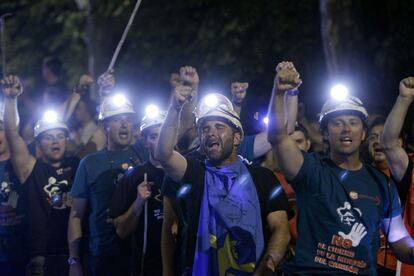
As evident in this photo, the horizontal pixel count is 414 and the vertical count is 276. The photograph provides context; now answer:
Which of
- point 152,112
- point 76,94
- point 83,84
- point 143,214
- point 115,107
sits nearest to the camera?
point 143,214

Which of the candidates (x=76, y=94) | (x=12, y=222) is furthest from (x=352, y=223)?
(x=76, y=94)

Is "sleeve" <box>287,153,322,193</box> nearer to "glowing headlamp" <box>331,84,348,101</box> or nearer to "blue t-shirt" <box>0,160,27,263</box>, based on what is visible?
"glowing headlamp" <box>331,84,348,101</box>

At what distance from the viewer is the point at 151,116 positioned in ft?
30.1

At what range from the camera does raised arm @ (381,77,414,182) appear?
23.9 feet

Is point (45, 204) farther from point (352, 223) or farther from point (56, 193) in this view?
point (352, 223)

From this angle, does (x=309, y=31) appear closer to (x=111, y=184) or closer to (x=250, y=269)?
(x=111, y=184)

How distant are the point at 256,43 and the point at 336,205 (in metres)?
10.2

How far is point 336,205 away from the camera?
7090 millimetres

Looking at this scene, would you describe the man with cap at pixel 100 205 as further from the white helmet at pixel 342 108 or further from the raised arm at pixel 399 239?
the raised arm at pixel 399 239

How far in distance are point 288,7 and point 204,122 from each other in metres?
9.29

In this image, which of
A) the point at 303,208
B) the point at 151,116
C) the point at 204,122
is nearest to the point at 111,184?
the point at 151,116

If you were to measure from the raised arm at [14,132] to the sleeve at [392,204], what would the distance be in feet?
12.5

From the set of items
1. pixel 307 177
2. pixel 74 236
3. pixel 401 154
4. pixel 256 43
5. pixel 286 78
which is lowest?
pixel 74 236

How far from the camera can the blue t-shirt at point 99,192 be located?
364 inches
